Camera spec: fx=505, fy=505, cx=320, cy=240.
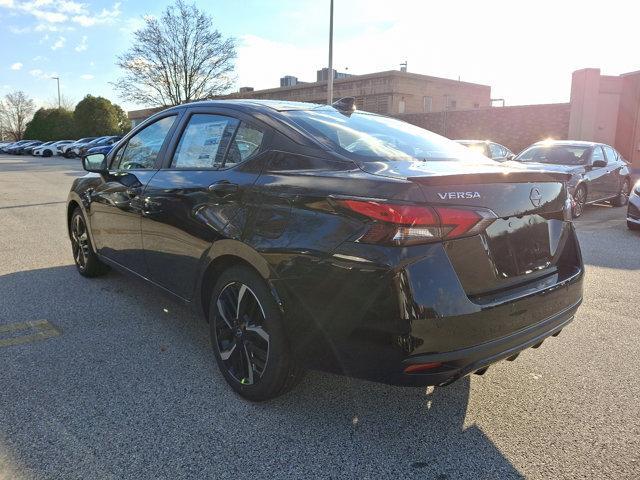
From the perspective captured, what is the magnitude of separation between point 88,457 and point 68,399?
2.04ft

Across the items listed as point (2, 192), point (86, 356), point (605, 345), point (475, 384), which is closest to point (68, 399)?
point (86, 356)

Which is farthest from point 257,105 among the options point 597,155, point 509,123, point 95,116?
point 95,116

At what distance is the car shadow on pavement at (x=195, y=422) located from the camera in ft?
7.64

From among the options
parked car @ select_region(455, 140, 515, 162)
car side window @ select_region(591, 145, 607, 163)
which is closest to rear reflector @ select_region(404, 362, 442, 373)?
car side window @ select_region(591, 145, 607, 163)

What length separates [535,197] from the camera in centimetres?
261

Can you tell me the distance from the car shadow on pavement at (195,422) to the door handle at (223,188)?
116 centimetres

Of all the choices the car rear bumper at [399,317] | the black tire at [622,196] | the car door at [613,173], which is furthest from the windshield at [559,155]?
the car rear bumper at [399,317]

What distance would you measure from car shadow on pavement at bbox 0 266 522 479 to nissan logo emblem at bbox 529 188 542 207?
1193mm

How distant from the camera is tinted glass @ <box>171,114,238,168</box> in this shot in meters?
3.22

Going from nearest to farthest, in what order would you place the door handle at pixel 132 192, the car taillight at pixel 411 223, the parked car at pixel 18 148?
the car taillight at pixel 411 223
the door handle at pixel 132 192
the parked car at pixel 18 148

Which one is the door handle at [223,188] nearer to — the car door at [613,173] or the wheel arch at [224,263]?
the wheel arch at [224,263]

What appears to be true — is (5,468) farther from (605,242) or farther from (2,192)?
(2,192)

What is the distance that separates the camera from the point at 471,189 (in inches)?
90.7

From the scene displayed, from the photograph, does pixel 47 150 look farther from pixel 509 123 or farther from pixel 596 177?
pixel 596 177
